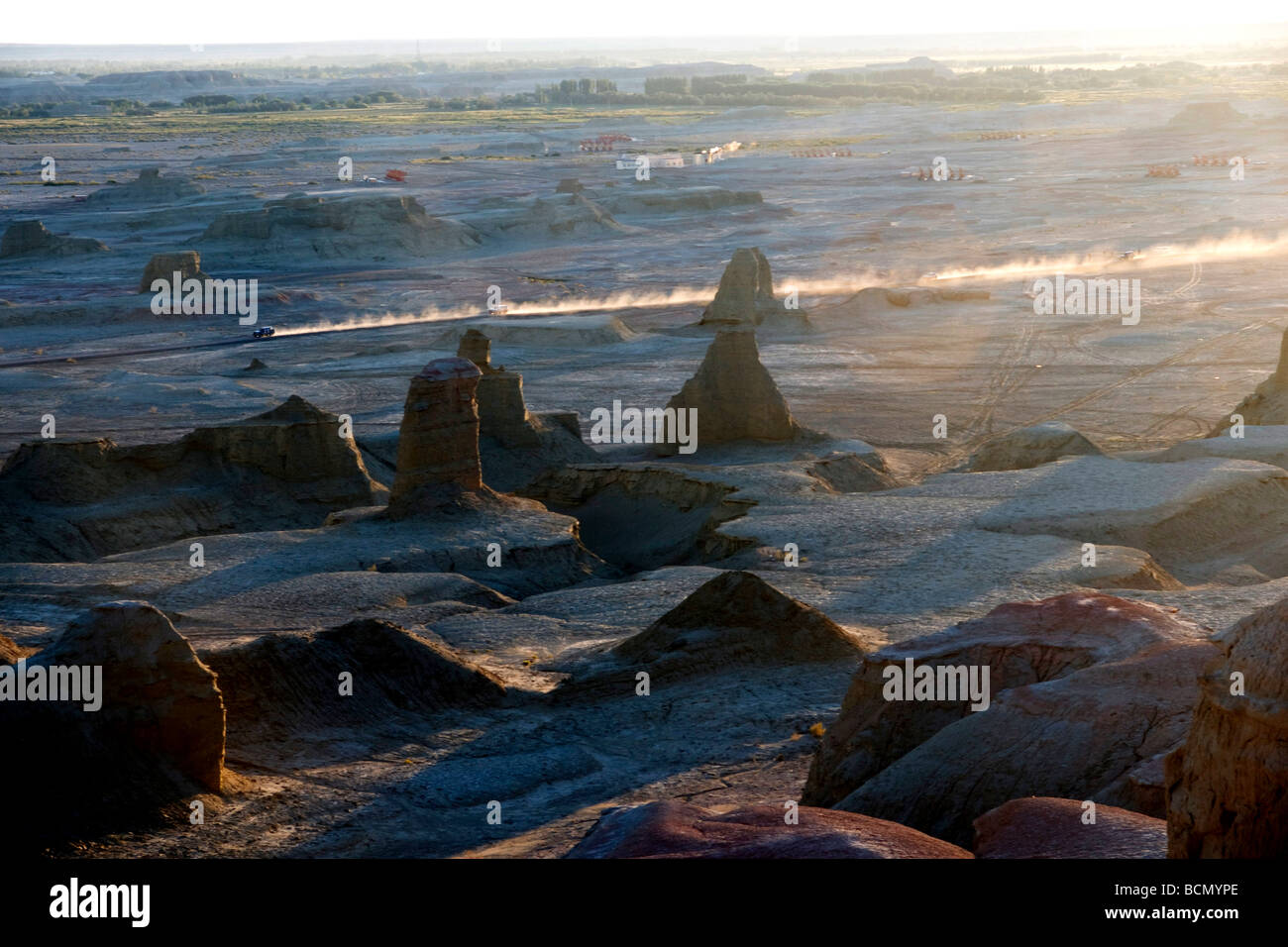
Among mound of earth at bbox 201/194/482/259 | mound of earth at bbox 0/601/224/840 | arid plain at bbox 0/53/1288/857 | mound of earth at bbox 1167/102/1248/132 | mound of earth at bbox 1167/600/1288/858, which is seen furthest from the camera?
mound of earth at bbox 1167/102/1248/132

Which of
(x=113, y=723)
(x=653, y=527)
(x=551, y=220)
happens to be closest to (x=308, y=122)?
(x=551, y=220)

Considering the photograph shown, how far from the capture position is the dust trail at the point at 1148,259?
62.8 metres

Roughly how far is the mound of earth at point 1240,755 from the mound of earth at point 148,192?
83151 mm

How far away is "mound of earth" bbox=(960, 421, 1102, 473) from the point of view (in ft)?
90.8

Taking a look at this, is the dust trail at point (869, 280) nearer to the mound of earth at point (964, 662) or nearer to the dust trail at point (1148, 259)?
the dust trail at point (1148, 259)

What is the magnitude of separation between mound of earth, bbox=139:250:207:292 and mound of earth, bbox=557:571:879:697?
43.2 metres

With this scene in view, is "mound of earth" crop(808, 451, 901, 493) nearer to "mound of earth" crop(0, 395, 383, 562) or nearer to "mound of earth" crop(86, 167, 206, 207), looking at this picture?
"mound of earth" crop(0, 395, 383, 562)

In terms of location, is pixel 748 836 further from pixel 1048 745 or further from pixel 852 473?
pixel 852 473

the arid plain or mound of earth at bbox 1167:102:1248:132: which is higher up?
mound of earth at bbox 1167:102:1248:132

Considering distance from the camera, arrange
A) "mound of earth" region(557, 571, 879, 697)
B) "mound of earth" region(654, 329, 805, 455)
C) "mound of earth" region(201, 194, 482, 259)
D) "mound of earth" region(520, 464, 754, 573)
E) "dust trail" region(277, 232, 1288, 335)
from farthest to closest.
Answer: "mound of earth" region(201, 194, 482, 259) → "dust trail" region(277, 232, 1288, 335) → "mound of earth" region(654, 329, 805, 455) → "mound of earth" region(520, 464, 754, 573) → "mound of earth" region(557, 571, 879, 697)

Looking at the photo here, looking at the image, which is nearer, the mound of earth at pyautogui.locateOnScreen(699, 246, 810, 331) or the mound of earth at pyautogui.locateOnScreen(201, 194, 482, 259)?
the mound of earth at pyautogui.locateOnScreen(699, 246, 810, 331)

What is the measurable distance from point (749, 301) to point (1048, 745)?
119 ft

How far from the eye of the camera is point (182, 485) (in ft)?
89.6

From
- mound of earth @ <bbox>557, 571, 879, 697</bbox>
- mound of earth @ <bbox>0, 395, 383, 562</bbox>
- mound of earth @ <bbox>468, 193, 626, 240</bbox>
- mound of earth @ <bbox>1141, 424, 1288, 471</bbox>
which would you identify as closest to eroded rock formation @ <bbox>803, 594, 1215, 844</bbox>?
mound of earth @ <bbox>557, 571, 879, 697</bbox>
